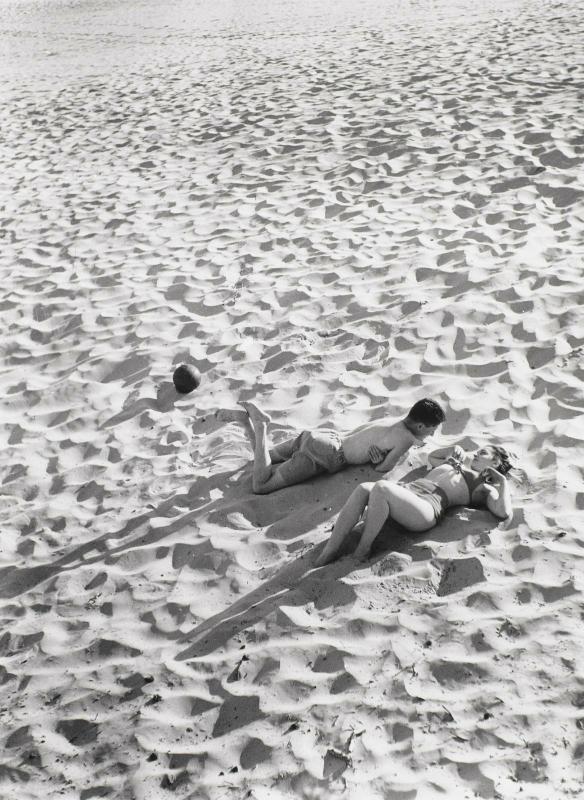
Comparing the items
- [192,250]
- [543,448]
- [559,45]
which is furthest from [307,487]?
[559,45]

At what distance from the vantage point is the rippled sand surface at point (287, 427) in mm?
2916

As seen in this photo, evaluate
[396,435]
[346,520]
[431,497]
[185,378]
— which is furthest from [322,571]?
[185,378]

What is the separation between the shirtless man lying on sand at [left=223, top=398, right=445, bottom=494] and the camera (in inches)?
160

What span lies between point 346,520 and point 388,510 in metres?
0.20

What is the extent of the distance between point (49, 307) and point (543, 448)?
13.3 ft

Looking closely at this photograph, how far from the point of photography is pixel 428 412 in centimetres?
393

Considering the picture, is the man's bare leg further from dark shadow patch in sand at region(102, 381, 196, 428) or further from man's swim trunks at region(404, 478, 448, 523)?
dark shadow patch in sand at region(102, 381, 196, 428)

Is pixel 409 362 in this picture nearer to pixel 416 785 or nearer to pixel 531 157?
pixel 416 785

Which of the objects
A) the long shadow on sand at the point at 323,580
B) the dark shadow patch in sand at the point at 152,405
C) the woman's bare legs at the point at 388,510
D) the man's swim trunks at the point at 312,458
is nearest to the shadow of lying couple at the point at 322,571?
the long shadow on sand at the point at 323,580

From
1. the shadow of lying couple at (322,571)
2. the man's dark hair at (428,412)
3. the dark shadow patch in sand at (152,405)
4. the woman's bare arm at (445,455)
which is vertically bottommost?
the dark shadow patch in sand at (152,405)

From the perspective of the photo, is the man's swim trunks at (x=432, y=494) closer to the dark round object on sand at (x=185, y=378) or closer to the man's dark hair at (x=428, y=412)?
the man's dark hair at (x=428, y=412)

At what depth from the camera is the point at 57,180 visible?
8.60 meters

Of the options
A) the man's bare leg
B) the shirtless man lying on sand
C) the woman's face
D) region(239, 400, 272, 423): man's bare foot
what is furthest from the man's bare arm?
region(239, 400, 272, 423): man's bare foot

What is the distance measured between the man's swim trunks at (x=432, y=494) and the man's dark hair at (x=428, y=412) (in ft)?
1.05
